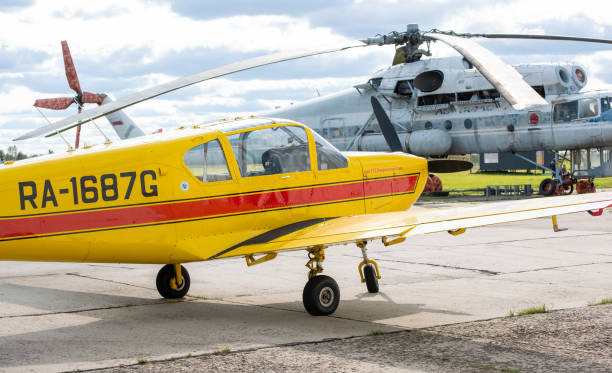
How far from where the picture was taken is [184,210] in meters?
7.66

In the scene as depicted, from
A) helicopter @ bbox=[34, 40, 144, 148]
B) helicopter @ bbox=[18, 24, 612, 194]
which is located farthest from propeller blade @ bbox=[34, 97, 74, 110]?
helicopter @ bbox=[18, 24, 612, 194]

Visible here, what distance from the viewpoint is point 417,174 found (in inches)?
387

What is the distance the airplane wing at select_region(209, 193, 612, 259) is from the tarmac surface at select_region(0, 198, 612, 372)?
0.81 metres

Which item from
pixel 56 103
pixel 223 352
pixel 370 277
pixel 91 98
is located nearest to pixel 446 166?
pixel 370 277

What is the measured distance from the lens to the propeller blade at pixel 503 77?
25.1ft

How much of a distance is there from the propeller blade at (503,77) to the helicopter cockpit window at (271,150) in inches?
91.9

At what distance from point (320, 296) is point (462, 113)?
18.8m

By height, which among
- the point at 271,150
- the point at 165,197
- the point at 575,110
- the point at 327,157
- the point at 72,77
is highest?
the point at 72,77

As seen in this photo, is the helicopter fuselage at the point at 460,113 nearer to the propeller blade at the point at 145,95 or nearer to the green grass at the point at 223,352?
the propeller blade at the point at 145,95

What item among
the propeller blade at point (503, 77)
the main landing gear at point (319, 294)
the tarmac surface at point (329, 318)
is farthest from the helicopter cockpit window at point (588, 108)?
the main landing gear at point (319, 294)

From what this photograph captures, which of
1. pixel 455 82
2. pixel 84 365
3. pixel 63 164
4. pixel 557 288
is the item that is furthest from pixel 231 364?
pixel 455 82

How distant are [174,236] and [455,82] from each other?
1894cm

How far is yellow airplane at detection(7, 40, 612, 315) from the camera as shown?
Answer: 7188mm

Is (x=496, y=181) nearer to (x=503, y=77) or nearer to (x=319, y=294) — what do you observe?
(x=503, y=77)
